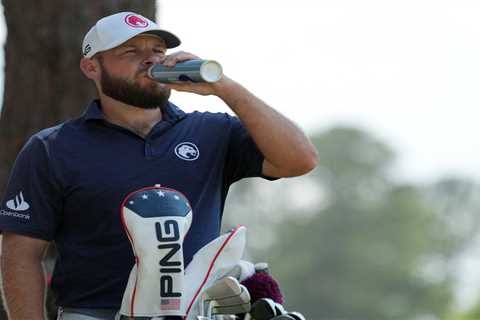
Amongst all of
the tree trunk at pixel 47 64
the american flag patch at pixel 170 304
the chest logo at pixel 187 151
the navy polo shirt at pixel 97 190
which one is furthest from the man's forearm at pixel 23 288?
the tree trunk at pixel 47 64

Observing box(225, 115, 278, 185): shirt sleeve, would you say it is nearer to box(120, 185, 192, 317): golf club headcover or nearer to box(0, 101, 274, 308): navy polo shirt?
box(0, 101, 274, 308): navy polo shirt

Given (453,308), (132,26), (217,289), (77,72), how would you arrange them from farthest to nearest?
(453,308)
(77,72)
(132,26)
(217,289)

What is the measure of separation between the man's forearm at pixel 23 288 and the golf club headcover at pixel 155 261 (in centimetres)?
46

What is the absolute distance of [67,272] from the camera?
6000mm

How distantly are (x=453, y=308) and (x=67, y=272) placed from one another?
6188cm

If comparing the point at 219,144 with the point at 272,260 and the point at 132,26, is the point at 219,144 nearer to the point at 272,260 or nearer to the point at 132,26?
the point at 132,26

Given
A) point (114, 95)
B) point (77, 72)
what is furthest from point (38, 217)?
point (77, 72)

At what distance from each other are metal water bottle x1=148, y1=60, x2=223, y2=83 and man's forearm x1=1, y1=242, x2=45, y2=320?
0.94m

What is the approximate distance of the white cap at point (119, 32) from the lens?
20.0 ft

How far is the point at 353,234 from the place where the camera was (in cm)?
7262

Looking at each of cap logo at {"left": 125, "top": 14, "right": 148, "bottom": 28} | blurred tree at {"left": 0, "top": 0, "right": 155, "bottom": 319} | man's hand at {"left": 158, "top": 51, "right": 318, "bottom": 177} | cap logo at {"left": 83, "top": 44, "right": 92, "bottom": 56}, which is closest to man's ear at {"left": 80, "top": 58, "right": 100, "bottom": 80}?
cap logo at {"left": 83, "top": 44, "right": 92, "bottom": 56}

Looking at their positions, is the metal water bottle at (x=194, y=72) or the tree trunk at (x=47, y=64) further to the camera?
the tree trunk at (x=47, y=64)

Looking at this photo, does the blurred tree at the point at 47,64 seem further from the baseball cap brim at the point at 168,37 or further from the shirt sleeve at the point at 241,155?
the shirt sleeve at the point at 241,155

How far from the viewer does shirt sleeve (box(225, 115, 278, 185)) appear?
20.2 ft
